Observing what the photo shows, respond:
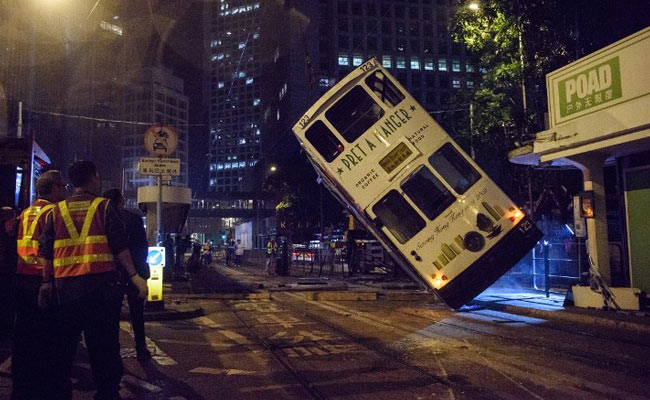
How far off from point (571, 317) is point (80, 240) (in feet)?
30.8

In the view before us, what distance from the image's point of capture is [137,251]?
5.90m

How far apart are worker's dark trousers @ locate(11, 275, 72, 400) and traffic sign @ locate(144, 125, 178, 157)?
7.45m

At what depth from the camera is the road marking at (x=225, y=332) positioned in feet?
26.0

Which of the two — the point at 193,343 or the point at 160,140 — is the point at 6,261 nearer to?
the point at 193,343

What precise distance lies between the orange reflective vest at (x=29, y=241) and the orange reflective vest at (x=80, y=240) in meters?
0.71

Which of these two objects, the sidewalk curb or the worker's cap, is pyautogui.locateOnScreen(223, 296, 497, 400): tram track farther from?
the sidewalk curb

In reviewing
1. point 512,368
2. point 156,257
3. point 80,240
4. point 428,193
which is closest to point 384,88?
point 428,193

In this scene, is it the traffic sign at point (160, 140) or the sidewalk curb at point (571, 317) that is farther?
the traffic sign at point (160, 140)

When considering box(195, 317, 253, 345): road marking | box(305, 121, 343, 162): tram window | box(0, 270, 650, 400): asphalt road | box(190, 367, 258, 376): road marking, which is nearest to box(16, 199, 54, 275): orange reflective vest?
box(0, 270, 650, 400): asphalt road

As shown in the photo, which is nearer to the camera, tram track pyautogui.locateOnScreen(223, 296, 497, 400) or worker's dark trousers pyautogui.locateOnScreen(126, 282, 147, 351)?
tram track pyautogui.locateOnScreen(223, 296, 497, 400)

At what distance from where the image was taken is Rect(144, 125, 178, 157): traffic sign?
37.6 ft

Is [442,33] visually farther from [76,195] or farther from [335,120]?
[76,195]

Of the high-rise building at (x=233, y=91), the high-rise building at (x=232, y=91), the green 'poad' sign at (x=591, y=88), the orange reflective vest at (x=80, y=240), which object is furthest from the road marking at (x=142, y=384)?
the high-rise building at (x=232, y=91)

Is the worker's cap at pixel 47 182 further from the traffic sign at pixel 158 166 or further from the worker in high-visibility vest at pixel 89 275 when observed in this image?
the traffic sign at pixel 158 166
